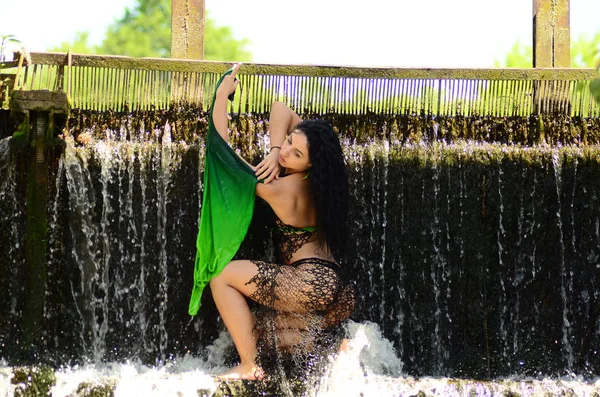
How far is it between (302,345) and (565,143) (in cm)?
310

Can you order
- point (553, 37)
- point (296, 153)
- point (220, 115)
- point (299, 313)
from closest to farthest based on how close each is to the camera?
1. point (299, 313)
2. point (296, 153)
3. point (220, 115)
4. point (553, 37)

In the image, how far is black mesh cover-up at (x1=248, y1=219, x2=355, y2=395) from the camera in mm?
5543

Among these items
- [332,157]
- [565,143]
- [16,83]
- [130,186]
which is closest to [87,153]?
[130,186]

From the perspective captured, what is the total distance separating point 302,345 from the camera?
18.4 feet

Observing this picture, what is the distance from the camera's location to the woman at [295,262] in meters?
5.55

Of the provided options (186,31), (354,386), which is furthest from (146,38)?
(354,386)

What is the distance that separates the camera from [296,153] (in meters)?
5.72

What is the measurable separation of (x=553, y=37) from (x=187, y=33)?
3.09 meters

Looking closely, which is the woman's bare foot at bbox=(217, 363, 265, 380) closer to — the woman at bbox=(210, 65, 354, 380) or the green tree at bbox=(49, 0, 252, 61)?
the woman at bbox=(210, 65, 354, 380)

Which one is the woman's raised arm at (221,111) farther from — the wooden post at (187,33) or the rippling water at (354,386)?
the wooden post at (187,33)

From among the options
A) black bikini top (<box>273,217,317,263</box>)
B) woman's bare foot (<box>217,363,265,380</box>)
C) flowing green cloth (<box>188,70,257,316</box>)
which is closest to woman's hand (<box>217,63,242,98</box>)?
flowing green cloth (<box>188,70,257,316</box>)

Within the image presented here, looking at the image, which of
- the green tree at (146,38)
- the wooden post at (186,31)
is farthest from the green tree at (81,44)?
the wooden post at (186,31)

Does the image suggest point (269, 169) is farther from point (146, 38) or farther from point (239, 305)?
point (146, 38)

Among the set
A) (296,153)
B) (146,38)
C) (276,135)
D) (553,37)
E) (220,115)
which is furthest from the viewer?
(146,38)
